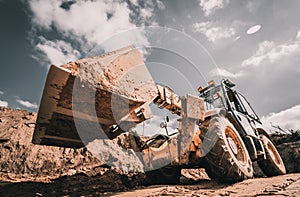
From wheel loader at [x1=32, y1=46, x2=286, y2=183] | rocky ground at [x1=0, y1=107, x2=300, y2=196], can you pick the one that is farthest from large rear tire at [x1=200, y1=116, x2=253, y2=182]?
rocky ground at [x1=0, y1=107, x2=300, y2=196]

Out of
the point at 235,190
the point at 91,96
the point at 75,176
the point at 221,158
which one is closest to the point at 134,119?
the point at 91,96

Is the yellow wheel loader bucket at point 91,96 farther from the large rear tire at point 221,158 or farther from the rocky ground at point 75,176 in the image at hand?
the large rear tire at point 221,158

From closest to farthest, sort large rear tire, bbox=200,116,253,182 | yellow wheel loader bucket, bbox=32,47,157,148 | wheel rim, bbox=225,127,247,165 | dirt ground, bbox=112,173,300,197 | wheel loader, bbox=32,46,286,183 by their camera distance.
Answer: dirt ground, bbox=112,173,300,197, yellow wheel loader bucket, bbox=32,47,157,148, wheel loader, bbox=32,46,286,183, large rear tire, bbox=200,116,253,182, wheel rim, bbox=225,127,247,165

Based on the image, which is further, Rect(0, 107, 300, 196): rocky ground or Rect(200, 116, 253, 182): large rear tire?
Rect(200, 116, 253, 182): large rear tire

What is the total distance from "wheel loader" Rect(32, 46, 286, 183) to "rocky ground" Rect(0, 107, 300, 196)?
0.46 metres

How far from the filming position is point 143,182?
4418 mm

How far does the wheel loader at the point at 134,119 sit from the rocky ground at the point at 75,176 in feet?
1.51

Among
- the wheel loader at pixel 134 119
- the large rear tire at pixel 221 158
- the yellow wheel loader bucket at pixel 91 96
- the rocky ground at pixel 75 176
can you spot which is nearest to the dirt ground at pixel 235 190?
the rocky ground at pixel 75 176

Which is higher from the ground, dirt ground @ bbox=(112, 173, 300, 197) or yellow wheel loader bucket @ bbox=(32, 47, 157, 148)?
yellow wheel loader bucket @ bbox=(32, 47, 157, 148)

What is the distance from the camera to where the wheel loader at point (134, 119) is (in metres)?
2.75

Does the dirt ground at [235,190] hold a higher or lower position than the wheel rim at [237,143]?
lower

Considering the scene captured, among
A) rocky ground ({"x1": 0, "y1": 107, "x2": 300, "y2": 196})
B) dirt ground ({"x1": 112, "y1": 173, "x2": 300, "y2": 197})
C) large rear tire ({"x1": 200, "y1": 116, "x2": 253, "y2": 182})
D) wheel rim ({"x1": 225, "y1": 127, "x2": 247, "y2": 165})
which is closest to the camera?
dirt ground ({"x1": 112, "y1": 173, "x2": 300, "y2": 197})

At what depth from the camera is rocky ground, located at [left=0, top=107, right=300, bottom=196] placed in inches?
125

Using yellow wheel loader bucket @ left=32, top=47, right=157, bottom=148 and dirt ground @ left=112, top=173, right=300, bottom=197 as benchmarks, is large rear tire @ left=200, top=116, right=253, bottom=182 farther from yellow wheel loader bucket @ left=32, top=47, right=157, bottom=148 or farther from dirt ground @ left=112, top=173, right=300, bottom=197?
yellow wheel loader bucket @ left=32, top=47, right=157, bottom=148
